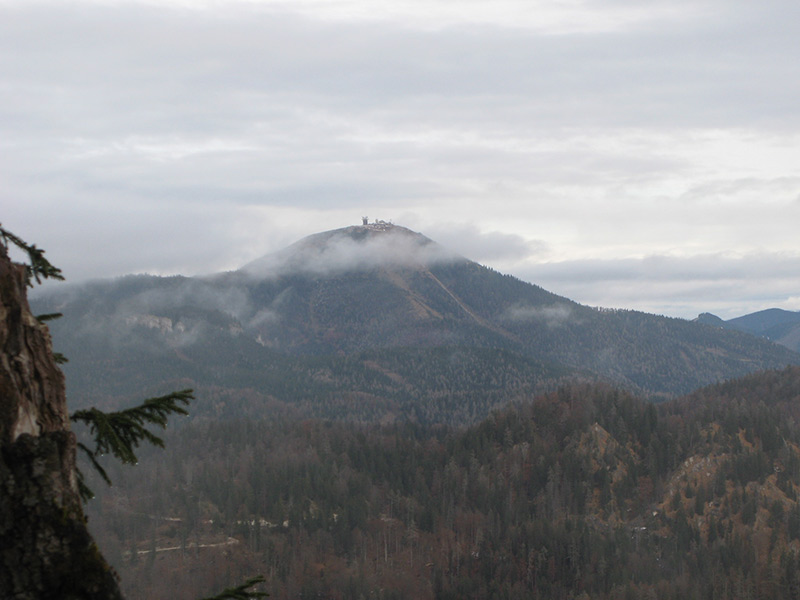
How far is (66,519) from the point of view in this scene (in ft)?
44.5

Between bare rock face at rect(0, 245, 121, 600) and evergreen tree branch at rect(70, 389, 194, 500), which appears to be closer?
bare rock face at rect(0, 245, 121, 600)

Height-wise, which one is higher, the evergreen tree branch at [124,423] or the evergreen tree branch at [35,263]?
the evergreen tree branch at [35,263]

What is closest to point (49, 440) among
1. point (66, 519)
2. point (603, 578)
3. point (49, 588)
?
point (66, 519)

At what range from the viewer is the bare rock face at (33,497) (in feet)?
43.1

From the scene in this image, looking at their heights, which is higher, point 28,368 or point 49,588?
point 28,368

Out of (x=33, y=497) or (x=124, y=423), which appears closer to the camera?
(x=33, y=497)

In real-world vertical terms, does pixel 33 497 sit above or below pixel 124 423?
below

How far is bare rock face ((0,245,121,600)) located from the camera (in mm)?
13125

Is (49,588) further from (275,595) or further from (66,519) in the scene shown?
(275,595)

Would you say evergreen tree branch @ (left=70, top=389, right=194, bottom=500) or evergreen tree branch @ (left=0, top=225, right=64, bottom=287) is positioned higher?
evergreen tree branch @ (left=0, top=225, right=64, bottom=287)

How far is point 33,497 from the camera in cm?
1336

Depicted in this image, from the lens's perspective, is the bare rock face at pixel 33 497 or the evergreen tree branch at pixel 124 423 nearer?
the bare rock face at pixel 33 497

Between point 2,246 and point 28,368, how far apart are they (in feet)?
8.15

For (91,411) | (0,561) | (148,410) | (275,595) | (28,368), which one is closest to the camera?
(0,561)
